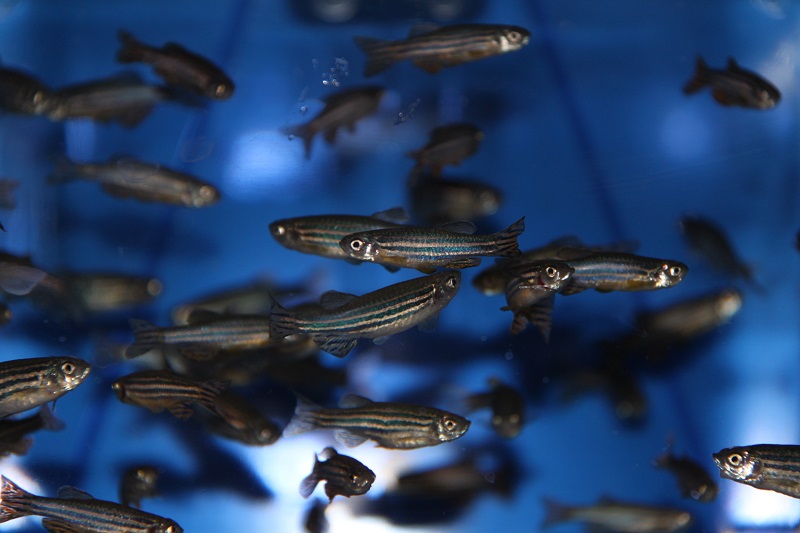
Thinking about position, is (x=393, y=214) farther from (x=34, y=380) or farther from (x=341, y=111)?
(x=34, y=380)

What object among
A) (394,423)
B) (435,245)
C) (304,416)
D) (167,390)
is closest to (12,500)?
(167,390)

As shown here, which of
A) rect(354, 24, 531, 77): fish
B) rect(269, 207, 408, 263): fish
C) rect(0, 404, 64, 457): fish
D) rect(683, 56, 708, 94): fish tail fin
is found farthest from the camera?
rect(683, 56, 708, 94): fish tail fin

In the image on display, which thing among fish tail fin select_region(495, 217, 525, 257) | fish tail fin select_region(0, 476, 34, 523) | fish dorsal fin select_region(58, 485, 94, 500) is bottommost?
fish tail fin select_region(0, 476, 34, 523)

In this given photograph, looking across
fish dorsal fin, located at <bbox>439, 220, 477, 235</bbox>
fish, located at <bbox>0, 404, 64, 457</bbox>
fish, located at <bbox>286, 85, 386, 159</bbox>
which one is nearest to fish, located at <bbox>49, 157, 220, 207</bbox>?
fish, located at <bbox>286, 85, 386, 159</bbox>

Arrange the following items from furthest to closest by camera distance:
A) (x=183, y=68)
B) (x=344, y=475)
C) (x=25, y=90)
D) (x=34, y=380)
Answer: (x=25, y=90)
(x=183, y=68)
(x=344, y=475)
(x=34, y=380)

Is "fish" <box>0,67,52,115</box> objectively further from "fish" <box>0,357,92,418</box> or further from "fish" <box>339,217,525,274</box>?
"fish" <box>339,217,525,274</box>

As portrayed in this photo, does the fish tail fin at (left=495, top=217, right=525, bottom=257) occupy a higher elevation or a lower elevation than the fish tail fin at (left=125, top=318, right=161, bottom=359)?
higher

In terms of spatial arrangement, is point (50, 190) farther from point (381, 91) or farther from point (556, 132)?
point (556, 132)
